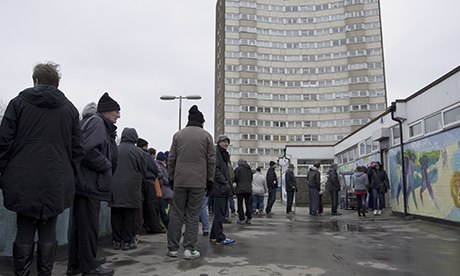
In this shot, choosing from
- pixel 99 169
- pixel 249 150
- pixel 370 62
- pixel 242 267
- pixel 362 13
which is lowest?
pixel 242 267

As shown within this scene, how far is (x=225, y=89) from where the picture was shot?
76.7 metres

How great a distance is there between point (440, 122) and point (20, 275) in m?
11.3

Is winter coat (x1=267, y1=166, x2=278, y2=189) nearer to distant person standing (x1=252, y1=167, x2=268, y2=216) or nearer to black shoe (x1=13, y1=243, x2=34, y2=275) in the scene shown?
distant person standing (x1=252, y1=167, x2=268, y2=216)

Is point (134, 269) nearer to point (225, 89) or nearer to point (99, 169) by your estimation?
point (99, 169)

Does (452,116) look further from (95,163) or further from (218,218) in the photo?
(95,163)

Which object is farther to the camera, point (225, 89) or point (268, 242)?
point (225, 89)

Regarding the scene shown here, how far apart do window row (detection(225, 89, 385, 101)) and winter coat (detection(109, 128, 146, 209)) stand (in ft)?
230

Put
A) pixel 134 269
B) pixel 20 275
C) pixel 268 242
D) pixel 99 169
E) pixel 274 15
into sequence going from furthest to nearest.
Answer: pixel 274 15
pixel 268 242
pixel 134 269
pixel 99 169
pixel 20 275

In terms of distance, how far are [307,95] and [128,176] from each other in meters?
76.1

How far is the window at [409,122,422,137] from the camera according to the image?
41.9ft

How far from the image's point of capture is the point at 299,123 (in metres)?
78.6

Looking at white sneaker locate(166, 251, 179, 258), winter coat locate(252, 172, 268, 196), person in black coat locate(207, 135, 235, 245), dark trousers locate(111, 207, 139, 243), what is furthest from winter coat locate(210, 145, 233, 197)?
winter coat locate(252, 172, 268, 196)

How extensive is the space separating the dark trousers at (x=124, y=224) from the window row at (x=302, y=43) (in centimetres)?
7481

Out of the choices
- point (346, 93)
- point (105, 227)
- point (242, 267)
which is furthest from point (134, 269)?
point (346, 93)
